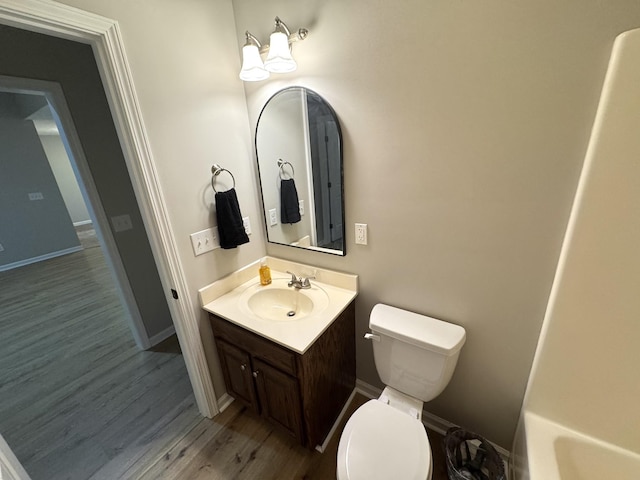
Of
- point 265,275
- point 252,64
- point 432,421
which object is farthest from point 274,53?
point 432,421

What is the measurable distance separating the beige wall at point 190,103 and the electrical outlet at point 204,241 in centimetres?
3

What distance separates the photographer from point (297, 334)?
1.15 metres

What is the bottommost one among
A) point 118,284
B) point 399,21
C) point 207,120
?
point 118,284

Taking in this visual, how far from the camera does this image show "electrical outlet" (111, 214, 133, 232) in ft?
6.62

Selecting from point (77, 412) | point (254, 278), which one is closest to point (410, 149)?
point (254, 278)

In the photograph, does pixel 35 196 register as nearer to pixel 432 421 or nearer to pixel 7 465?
pixel 7 465

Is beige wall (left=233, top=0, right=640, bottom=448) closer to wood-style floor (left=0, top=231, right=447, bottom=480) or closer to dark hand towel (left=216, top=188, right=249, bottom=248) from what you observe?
dark hand towel (left=216, top=188, right=249, bottom=248)

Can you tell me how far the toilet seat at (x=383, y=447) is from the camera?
36.0 inches

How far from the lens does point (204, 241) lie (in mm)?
1413

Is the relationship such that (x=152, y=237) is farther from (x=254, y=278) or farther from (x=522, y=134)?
(x=522, y=134)

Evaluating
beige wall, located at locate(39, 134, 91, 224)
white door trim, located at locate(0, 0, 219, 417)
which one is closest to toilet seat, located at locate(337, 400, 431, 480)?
white door trim, located at locate(0, 0, 219, 417)

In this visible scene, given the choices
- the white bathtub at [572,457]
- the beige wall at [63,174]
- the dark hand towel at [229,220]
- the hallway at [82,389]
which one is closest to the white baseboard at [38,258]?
the hallway at [82,389]

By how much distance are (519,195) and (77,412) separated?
2.84 metres

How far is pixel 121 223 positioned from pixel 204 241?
1.19 metres
